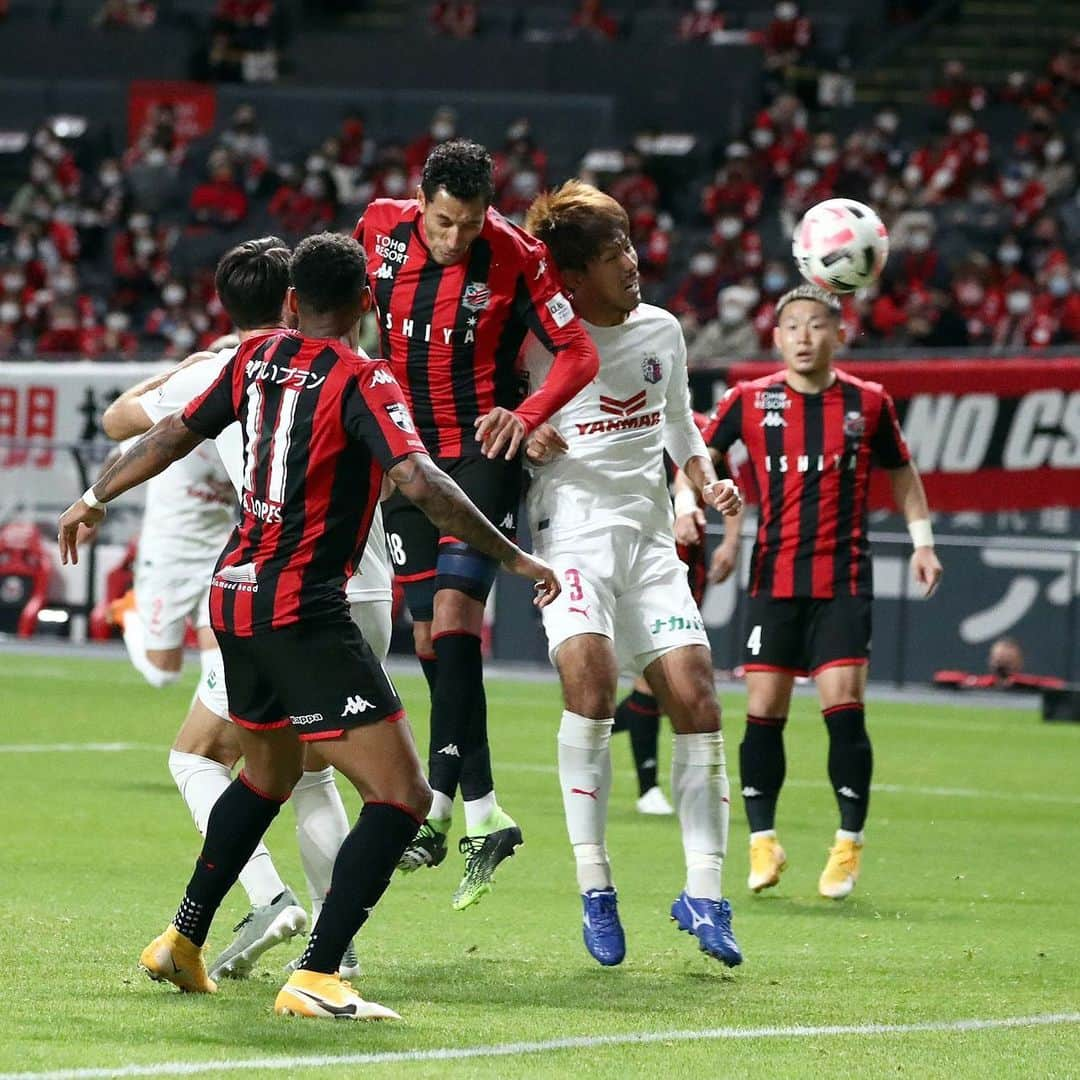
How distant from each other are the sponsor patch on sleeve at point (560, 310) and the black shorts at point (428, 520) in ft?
1.62

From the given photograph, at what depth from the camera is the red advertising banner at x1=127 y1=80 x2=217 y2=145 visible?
29906mm

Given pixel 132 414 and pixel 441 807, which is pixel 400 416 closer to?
pixel 132 414

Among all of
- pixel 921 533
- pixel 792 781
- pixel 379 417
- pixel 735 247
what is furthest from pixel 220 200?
pixel 379 417

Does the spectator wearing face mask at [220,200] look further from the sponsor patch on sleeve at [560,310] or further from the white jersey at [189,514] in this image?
the sponsor patch on sleeve at [560,310]

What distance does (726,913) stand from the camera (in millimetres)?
6445

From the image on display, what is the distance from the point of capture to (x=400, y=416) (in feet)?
17.9

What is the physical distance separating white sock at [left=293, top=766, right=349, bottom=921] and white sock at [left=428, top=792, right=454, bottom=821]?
88 centimetres

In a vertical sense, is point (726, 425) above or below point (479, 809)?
above

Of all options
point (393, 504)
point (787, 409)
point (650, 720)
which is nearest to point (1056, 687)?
point (650, 720)

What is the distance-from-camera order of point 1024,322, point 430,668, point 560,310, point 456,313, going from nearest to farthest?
point 560,310, point 456,313, point 430,668, point 1024,322

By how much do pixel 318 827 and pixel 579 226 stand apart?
2091mm

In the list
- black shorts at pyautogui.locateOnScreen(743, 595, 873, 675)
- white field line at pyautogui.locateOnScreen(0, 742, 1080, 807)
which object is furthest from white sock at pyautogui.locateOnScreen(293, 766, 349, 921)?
white field line at pyautogui.locateOnScreen(0, 742, 1080, 807)

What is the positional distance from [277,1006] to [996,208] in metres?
20.2

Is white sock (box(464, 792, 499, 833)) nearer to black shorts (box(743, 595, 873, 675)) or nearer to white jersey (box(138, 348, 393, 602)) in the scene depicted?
white jersey (box(138, 348, 393, 602))
